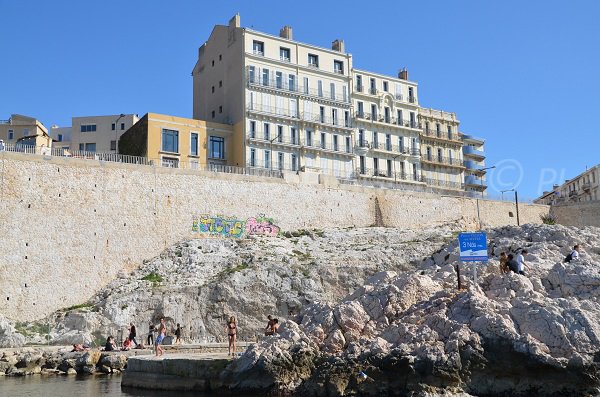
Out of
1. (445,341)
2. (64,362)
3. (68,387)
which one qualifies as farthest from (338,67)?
(445,341)

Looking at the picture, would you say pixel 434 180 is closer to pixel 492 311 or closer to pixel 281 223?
pixel 281 223

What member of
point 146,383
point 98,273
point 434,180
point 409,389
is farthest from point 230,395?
point 434,180

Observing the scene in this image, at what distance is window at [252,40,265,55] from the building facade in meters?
44.7

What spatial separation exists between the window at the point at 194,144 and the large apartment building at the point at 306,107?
3310 millimetres

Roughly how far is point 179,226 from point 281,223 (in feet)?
25.7

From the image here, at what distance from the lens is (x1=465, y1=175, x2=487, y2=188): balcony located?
245 ft

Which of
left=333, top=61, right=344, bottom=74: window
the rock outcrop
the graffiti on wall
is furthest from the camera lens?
left=333, top=61, right=344, bottom=74: window

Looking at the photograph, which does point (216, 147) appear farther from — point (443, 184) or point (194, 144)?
point (443, 184)

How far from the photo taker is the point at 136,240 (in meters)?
37.8

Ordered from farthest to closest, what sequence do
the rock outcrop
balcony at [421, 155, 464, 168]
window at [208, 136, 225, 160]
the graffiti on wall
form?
balcony at [421, 155, 464, 168]
window at [208, 136, 225, 160]
the graffiti on wall
the rock outcrop

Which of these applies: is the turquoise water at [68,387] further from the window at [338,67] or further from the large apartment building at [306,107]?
the window at [338,67]

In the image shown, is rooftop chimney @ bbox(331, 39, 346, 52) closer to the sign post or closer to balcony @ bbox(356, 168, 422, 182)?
balcony @ bbox(356, 168, 422, 182)

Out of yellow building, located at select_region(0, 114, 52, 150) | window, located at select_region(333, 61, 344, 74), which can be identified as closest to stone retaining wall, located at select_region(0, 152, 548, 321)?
window, located at select_region(333, 61, 344, 74)

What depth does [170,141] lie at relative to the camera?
150 feet
